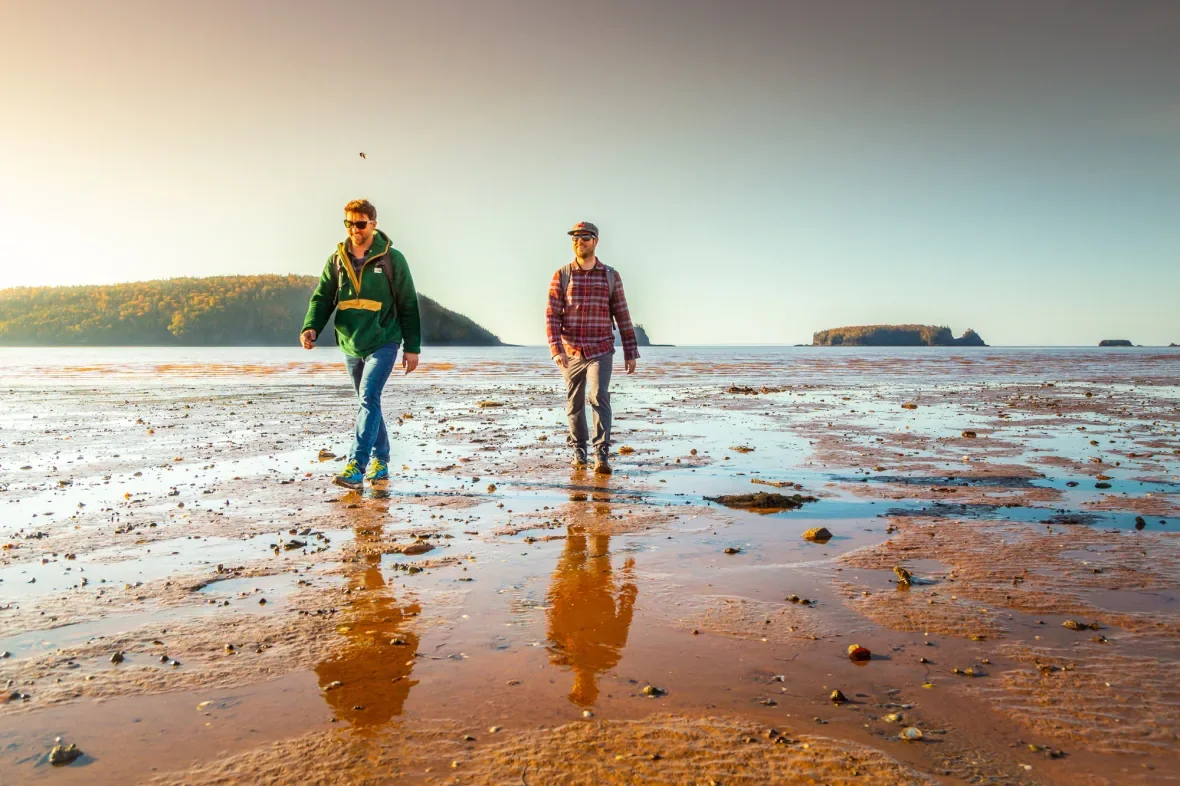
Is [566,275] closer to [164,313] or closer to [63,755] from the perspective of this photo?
[63,755]

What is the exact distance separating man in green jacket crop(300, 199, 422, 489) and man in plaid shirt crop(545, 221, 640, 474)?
5.26 ft

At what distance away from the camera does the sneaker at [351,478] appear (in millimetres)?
6242

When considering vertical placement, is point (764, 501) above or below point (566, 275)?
below

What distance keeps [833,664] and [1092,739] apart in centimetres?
82

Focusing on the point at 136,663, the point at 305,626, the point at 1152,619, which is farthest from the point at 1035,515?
the point at 136,663

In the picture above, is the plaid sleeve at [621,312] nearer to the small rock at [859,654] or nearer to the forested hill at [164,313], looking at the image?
the small rock at [859,654]

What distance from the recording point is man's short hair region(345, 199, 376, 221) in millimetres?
6398

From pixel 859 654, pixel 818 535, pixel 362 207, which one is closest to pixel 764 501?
pixel 818 535

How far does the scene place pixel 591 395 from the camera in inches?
297

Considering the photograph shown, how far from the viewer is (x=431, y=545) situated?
179 inches

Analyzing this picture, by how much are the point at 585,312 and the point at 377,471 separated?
2637mm


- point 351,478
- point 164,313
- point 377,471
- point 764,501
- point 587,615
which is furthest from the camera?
point 164,313

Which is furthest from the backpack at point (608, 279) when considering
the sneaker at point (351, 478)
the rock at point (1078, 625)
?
the rock at point (1078, 625)

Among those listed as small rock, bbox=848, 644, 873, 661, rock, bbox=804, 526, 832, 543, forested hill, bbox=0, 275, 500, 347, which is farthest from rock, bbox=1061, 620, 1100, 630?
forested hill, bbox=0, 275, 500, 347
